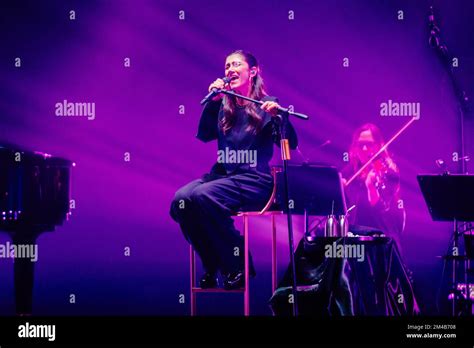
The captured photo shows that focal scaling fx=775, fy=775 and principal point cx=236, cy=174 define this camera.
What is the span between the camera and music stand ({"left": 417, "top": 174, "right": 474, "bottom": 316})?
4.65m

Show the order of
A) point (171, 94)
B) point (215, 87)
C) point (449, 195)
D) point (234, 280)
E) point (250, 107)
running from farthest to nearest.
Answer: point (171, 94) → point (250, 107) → point (215, 87) → point (234, 280) → point (449, 195)

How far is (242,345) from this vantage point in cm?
492

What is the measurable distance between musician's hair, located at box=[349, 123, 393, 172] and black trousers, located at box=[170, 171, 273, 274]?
1041mm

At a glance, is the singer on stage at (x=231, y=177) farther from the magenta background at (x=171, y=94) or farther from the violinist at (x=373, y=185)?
the magenta background at (x=171, y=94)

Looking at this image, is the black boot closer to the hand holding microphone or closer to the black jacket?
the black jacket

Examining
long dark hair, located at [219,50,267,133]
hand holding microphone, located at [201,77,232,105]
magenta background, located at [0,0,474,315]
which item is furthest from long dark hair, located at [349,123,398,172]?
hand holding microphone, located at [201,77,232,105]

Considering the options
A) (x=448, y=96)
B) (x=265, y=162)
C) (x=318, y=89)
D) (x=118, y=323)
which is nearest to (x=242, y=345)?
(x=118, y=323)

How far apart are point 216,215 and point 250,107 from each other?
78 centimetres

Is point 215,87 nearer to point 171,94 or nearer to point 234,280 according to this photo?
point 234,280

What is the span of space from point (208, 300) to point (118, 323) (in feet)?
3.05

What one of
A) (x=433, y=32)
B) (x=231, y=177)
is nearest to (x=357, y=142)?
(x=433, y=32)

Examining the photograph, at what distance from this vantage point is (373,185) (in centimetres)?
575

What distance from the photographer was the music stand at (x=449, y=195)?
4.65 metres

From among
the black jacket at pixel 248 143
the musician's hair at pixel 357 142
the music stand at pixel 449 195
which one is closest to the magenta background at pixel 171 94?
the musician's hair at pixel 357 142
